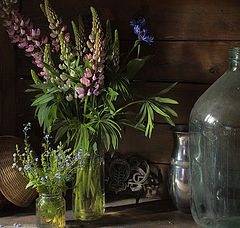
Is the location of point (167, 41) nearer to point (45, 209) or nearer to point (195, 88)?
point (195, 88)

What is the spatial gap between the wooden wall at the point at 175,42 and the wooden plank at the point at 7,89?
18 mm

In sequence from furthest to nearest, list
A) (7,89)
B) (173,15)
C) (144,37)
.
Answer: (7,89)
(173,15)
(144,37)

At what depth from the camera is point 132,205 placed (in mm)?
1271

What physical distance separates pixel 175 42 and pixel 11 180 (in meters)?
0.68

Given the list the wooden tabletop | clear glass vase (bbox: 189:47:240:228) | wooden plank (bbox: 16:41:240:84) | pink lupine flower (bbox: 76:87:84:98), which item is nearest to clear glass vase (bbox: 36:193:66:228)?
the wooden tabletop

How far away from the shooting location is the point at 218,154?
1.08 metres

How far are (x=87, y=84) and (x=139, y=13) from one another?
395 mm

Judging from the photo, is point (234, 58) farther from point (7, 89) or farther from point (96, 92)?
point (7, 89)

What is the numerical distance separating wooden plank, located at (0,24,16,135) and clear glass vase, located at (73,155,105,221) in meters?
0.44

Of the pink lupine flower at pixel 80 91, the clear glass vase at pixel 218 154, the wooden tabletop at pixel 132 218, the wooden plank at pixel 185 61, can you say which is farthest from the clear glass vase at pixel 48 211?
the wooden plank at pixel 185 61

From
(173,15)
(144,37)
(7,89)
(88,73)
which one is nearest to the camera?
(88,73)

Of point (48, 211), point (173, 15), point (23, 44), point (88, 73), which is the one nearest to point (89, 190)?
point (48, 211)

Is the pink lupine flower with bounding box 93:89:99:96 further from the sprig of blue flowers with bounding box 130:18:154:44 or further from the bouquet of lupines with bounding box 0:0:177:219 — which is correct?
the sprig of blue flowers with bounding box 130:18:154:44

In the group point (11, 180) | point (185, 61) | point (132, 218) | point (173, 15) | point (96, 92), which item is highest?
point (173, 15)
